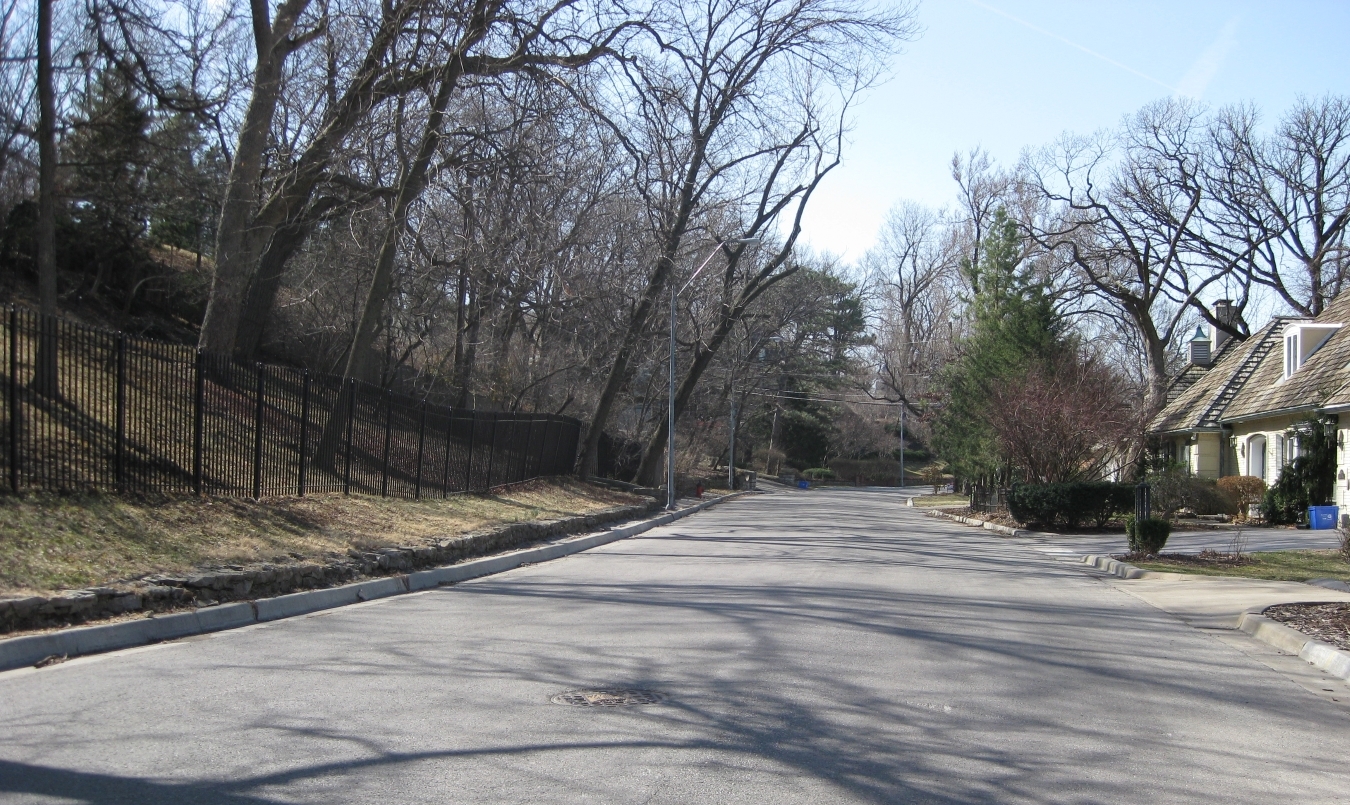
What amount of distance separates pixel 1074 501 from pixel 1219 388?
43.1ft

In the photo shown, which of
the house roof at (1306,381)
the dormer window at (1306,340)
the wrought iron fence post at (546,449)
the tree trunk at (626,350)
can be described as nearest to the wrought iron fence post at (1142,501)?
the house roof at (1306,381)

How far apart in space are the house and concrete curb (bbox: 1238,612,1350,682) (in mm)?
18315

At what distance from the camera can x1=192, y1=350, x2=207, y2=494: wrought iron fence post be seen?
42.5 ft

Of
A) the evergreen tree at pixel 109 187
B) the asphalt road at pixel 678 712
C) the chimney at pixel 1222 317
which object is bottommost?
the asphalt road at pixel 678 712

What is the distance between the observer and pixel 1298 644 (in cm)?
977

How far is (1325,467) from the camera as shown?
27.6 metres

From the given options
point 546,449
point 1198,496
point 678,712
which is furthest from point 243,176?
point 1198,496

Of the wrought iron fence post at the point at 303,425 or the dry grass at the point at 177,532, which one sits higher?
the wrought iron fence post at the point at 303,425

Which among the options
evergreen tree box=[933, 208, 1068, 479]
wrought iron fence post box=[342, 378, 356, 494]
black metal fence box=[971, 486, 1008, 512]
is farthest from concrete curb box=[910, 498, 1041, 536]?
wrought iron fence post box=[342, 378, 356, 494]

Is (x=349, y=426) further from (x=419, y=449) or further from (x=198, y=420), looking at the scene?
(x=198, y=420)

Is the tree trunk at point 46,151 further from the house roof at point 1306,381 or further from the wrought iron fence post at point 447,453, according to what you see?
the house roof at point 1306,381

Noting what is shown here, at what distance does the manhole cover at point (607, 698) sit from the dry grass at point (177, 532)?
4.62 m

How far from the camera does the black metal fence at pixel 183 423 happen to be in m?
11.4

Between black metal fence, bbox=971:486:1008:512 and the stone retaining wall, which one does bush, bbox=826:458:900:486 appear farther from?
the stone retaining wall
